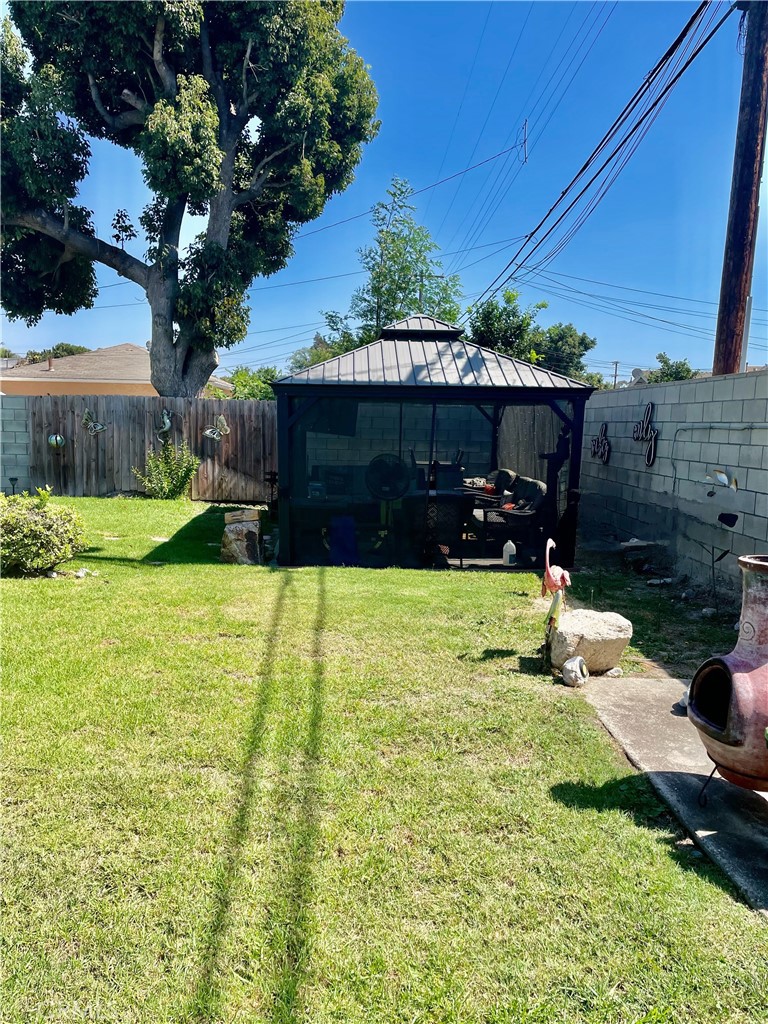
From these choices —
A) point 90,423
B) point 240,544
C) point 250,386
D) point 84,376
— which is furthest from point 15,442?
point 250,386

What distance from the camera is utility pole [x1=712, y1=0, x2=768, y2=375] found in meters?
6.05

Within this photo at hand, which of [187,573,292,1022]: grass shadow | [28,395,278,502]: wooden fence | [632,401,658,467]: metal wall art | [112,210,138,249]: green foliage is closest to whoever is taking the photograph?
[187,573,292,1022]: grass shadow

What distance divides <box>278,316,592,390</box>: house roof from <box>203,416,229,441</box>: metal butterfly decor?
13.9ft

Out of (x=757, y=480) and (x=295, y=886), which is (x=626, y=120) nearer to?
(x=757, y=480)

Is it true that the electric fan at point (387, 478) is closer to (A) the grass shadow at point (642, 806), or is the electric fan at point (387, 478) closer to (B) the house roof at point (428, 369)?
(B) the house roof at point (428, 369)

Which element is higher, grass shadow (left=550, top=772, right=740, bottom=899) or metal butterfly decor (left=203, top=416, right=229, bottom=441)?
metal butterfly decor (left=203, top=416, right=229, bottom=441)

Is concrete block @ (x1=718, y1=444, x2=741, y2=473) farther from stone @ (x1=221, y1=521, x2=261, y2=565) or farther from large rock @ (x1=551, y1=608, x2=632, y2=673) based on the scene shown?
stone @ (x1=221, y1=521, x2=261, y2=565)

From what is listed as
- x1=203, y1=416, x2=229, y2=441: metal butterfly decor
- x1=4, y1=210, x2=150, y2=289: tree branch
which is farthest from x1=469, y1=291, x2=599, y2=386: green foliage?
x1=4, y1=210, x2=150, y2=289: tree branch

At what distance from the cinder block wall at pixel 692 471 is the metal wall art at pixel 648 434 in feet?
0.21

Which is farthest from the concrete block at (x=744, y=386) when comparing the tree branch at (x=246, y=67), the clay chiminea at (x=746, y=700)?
the tree branch at (x=246, y=67)

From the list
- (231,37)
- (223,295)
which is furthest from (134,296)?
(231,37)

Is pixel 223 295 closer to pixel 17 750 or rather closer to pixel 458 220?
pixel 458 220

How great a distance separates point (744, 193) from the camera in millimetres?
6270

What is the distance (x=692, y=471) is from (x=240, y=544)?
530 centimetres
